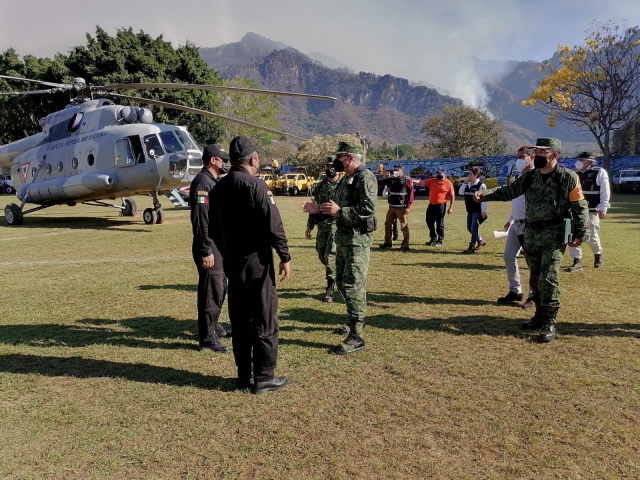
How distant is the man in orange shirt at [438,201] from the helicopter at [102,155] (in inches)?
272

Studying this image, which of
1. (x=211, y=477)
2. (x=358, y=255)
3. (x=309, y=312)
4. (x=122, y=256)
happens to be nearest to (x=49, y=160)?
(x=122, y=256)

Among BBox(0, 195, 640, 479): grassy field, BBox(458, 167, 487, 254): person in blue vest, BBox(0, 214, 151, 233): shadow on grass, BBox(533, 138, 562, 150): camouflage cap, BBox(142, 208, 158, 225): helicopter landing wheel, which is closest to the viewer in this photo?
BBox(0, 195, 640, 479): grassy field

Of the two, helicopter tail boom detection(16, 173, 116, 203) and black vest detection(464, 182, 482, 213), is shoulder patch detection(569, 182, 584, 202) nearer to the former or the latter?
black vest detection(464, 182, 482, 213)

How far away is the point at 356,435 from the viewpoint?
324 centimetres

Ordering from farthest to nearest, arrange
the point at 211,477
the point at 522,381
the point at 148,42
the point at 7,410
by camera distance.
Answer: the point at 148,42
the point at 522,381
the point at 7,410
the point at 211,477

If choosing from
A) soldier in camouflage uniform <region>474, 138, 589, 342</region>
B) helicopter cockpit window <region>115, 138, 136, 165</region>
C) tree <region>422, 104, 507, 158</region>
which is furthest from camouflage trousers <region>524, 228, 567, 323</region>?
tree <region>422, 104, 507, 158</region>

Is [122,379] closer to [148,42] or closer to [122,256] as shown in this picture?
[122,256]

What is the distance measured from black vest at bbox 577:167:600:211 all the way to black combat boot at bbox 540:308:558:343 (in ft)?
12.6

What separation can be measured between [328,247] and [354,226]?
1932mm

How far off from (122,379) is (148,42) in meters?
36.2

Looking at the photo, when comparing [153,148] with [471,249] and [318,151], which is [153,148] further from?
[318,151]

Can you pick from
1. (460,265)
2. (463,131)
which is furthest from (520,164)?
(463,131)

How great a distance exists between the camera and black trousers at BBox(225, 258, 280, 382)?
3.86 meters

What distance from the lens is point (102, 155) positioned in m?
14.5
